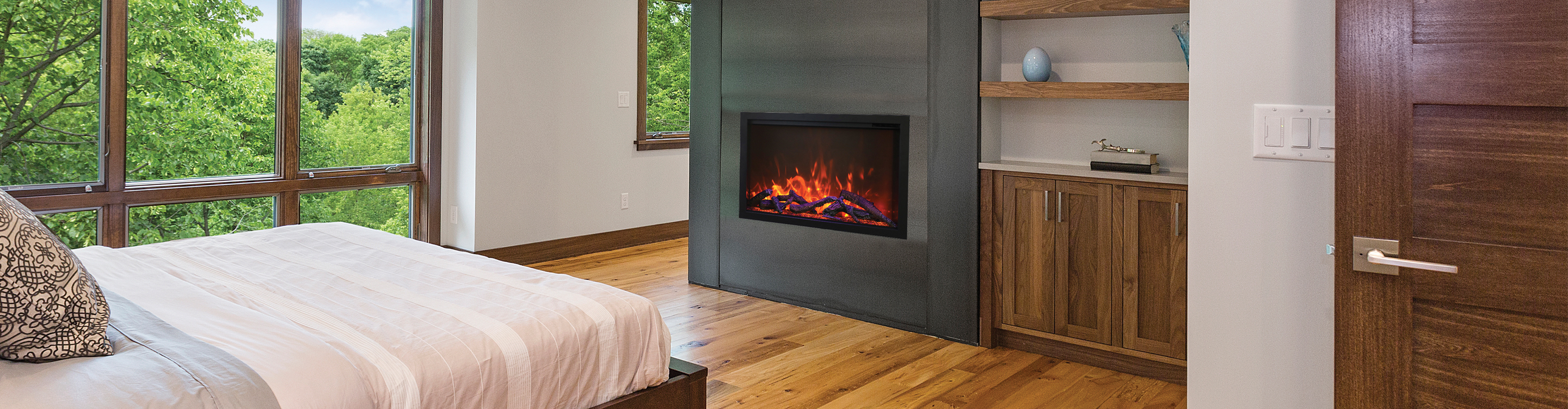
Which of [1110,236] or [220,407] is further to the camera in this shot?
[1110,236]

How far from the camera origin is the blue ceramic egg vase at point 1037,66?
3.51 m

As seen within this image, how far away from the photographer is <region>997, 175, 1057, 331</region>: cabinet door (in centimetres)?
351

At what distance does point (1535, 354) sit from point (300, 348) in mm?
2006

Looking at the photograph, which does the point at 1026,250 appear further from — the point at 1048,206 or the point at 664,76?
the point at 664,76

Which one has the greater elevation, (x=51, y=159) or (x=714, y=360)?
(x=51, y=159)

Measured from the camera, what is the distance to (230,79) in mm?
4434

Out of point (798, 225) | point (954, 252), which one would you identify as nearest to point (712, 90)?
point (798, 225)

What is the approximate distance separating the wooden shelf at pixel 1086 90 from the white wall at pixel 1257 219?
132 centimetres

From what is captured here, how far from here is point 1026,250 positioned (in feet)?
11.7

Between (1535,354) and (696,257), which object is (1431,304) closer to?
(1535,354)

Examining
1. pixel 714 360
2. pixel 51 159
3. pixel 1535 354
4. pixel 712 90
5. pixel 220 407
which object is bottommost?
pixel 714 360

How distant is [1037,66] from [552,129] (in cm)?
316

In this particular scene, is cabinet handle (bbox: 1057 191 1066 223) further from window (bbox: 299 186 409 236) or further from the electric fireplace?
window (bbox: 299 186 409 236)

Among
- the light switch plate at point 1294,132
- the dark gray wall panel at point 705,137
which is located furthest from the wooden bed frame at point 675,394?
the dark gray wall panel at point 705,137
